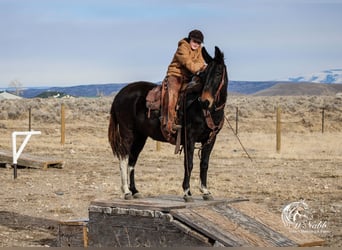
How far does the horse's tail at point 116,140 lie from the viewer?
10203mm

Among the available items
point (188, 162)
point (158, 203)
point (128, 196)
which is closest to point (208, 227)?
point (158, 203)

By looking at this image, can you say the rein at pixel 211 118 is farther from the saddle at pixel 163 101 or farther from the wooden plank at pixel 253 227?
the wooden plank at pixel 253 227

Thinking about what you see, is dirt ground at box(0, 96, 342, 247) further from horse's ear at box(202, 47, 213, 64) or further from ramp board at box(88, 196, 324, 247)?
horse's ear at box(202, 47, 213, 64)

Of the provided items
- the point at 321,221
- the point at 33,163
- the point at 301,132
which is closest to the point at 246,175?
the point at 33,163

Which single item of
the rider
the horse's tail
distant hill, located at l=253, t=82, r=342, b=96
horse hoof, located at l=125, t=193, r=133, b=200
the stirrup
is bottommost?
distant hill, located at l=253, t=82, r=342, b=96

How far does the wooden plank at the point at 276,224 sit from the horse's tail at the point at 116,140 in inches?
70.5

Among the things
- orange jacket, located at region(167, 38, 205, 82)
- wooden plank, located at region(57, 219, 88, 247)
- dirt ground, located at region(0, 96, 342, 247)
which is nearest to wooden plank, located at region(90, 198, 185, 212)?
wooden plank, located at region(57, 219, 88, 247)

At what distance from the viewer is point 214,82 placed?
8836 millimetres

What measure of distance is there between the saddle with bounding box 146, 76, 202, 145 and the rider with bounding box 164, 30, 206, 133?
0.22 feet

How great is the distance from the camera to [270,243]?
8312mm

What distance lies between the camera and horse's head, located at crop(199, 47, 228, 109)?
28.9 ft

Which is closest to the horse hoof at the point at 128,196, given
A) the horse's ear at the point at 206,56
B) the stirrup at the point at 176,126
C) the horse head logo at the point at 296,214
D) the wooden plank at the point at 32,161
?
the stirrup at the point at 176,126

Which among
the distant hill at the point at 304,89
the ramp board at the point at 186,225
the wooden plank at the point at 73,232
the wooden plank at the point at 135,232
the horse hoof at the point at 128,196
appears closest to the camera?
the ramp board at the point at 186,225

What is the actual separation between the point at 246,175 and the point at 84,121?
2653cm
